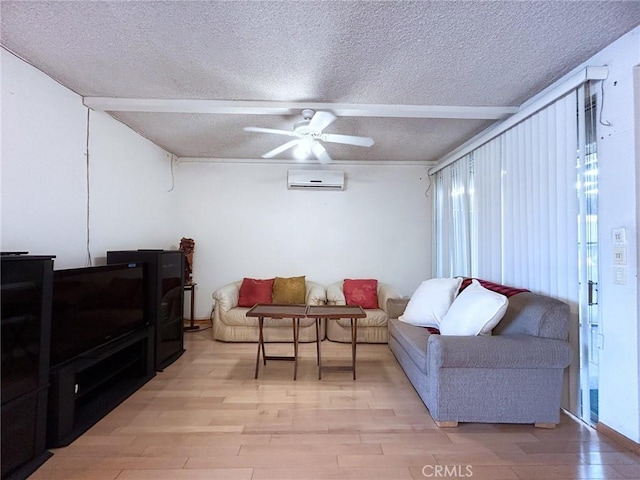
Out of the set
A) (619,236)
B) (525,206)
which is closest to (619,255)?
(619,236)

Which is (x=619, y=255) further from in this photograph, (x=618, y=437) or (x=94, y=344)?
(x=94, y=344)

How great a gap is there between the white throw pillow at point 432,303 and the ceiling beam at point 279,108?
1.64 metres

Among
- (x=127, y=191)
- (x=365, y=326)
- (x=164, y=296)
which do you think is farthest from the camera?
(x=365, y=326)

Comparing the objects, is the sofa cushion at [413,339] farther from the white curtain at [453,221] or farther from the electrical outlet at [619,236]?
the electrical outlet at [619,236]

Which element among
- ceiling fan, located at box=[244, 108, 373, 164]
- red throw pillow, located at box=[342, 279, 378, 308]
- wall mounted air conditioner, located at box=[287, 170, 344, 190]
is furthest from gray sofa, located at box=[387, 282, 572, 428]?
wall mounted air conditioner, located at box=[287, 170, 344, 190]

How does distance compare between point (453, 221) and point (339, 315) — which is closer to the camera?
point (339, 315)

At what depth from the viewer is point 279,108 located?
266 centimetres

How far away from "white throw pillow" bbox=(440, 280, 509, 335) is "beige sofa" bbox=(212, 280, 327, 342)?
68.8 inches

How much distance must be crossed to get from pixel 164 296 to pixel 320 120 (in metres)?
2.32

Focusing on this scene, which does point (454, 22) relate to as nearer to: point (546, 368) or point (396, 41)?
point (396, 41)

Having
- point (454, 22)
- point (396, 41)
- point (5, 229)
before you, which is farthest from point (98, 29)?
point (454, 22)

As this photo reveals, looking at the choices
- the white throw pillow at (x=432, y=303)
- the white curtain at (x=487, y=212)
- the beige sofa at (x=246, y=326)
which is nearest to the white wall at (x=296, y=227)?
the beige sofa at (x=246, y=326)

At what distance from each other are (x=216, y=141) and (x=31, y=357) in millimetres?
2808

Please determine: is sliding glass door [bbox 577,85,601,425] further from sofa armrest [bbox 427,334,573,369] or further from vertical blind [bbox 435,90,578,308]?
sofa armrest [bbox 427,334,573,369]
